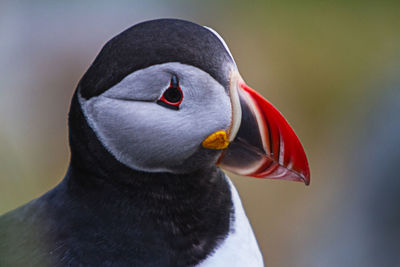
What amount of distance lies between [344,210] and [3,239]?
6.25 ft

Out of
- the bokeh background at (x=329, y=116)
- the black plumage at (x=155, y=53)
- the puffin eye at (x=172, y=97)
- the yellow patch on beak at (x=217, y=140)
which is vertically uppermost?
the black plumage at (x=155, y=53)

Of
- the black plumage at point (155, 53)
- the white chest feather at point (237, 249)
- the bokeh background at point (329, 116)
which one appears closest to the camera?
the black plumage at point (155, 53)

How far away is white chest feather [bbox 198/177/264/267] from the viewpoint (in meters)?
1.02

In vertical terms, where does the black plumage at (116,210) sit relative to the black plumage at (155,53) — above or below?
below

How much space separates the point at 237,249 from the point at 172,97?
389 mm

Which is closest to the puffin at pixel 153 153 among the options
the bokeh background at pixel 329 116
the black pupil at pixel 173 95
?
the black pupil at pixel 173 95

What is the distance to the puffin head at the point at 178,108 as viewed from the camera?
895 millimetres

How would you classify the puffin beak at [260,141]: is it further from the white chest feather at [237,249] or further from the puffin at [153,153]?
the white chest feather at [237,249]

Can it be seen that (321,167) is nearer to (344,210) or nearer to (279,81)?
(344,210)

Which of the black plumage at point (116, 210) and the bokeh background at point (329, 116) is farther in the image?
the bokeh background at point (329, 116)

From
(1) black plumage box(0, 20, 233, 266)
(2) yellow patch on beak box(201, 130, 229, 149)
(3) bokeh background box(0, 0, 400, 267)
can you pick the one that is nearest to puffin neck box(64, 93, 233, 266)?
(1) black plumage box(0, 20, 233, 266)

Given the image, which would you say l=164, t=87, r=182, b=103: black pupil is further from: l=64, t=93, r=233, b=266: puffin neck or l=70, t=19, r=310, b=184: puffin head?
l=64, t=93, r=233, b=266: puffin neck

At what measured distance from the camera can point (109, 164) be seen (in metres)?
0.96

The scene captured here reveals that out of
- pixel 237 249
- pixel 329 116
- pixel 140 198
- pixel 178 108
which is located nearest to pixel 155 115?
pixel 178 108
